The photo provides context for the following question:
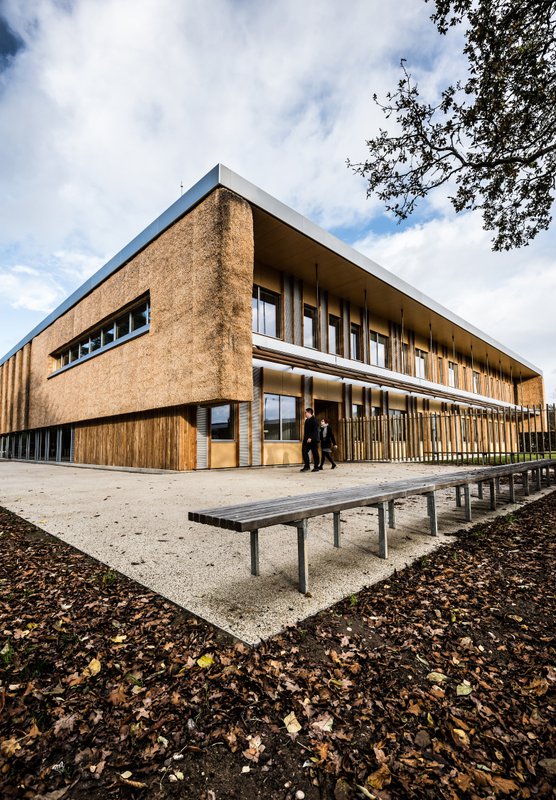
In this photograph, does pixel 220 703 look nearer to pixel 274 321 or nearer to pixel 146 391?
pixel 146 391

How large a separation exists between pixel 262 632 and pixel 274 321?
14.5 meters

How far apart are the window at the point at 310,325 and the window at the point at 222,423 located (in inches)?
208

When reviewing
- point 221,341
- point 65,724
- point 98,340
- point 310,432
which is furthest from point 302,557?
point 98,340

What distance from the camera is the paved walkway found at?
9.46 feet

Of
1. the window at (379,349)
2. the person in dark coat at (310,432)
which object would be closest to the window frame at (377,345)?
the window at (379,349)

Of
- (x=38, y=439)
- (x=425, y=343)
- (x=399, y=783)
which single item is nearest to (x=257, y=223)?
(x=399, y=783)

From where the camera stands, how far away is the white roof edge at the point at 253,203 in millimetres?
11656

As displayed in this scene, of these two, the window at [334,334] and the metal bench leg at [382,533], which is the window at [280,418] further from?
the metal bench leg at [382,533]

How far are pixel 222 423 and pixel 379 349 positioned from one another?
12004mm

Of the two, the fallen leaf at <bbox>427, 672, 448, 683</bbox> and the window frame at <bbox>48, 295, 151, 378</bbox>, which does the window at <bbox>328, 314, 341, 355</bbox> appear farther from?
the fallen leaf at <bbox>427, 672, 448, 683</bbox>

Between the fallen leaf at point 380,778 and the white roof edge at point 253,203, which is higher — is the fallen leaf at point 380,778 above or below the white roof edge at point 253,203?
below

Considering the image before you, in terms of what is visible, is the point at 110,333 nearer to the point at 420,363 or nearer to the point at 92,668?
the point at 92,668

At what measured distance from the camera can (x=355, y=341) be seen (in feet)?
67.8

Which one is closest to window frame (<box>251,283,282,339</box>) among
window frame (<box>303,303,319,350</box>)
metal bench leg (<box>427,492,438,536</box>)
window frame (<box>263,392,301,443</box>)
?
window frame (<box>303,303,319,350</box>)
